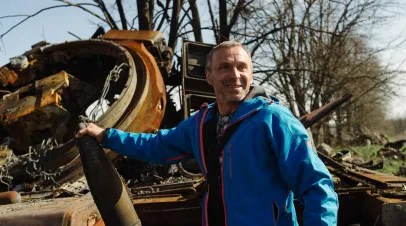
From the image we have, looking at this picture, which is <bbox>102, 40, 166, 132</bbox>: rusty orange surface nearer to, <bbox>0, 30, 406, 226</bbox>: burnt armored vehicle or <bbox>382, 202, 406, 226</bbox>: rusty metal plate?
<bbox>0, 30, 406, 226</bbox>: burnt armored vehicle

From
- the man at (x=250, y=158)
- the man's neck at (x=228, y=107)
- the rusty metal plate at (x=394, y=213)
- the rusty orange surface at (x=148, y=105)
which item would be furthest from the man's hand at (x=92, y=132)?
the rusty orange surface at (x=148, y=105)

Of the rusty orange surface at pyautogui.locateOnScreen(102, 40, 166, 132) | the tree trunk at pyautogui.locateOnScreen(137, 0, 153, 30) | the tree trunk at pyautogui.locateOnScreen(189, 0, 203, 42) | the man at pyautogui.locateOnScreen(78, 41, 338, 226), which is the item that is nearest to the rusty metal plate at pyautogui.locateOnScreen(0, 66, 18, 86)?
the rusty orange surface at pyautogui.locateOnScreen(102, 40, 166, 132)

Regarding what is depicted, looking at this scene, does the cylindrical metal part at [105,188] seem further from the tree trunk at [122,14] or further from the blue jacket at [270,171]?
the tree trunk at [122,14]

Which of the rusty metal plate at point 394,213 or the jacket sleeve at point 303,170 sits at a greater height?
the jacket sleeve at point 303,170

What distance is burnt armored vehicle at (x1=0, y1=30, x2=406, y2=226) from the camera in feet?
10.4

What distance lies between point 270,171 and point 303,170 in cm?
20

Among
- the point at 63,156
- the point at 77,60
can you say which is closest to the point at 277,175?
the point at 63,156

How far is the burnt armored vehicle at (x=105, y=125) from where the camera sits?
125 inches

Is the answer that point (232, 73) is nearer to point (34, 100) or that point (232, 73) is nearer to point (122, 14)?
point (34, 100)

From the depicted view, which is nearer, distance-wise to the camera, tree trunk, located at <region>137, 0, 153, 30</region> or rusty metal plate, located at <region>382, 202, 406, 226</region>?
rusty metal plate, located at <region>382, 202, 406, 226</region>

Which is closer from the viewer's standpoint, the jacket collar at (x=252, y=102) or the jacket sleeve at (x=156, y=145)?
the jacket collar at (x=252, y=102)

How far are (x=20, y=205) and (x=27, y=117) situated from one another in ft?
7.20

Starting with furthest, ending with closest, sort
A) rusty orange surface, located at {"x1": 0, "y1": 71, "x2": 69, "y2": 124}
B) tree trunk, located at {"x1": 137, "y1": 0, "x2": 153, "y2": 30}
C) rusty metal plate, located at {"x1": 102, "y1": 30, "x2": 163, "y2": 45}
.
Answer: tree trunk, located at {"x1": 137, "y1": 0, "x2": 153, "y2": 30} < rusty metal plate, located at {"x1": 102, "y1": 30, "x2": 163, "y2": 45} < rusty orange surface, located at {"x1": 0, "y1": 71, "x2": 69, "y2": 124}

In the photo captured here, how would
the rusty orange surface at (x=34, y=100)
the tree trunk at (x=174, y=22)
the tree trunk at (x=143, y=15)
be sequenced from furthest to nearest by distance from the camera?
the tree trunk at (x=174, y=22) → the tree trunk at (x=143, y=15) → the rusty orange surface at (x=34, y=100)
